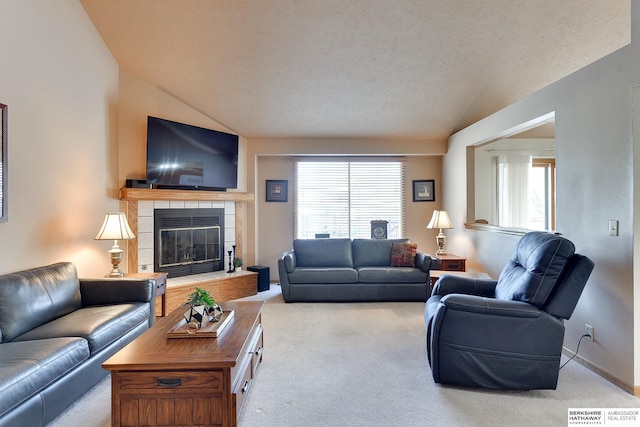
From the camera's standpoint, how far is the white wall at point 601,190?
247cm

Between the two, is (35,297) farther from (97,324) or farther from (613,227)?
(613,227)

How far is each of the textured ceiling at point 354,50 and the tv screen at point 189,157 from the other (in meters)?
0.44

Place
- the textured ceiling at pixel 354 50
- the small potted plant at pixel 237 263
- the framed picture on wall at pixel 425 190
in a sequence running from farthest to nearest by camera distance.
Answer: the framed picture on wall at pixel 425 190, the small potted plant at pixel 237 263, the textured ceiling at pixel 354 50

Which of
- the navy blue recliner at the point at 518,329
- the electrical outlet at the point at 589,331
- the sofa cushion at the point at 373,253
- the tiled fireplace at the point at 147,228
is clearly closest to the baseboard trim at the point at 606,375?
the electrical outlet at the point at 589,331

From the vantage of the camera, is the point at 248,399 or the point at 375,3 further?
the point at 375,3

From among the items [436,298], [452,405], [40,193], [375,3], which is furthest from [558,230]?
[40,193]

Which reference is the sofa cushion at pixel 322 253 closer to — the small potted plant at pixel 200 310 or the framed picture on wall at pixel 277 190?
the framed picture on wall at pixel 277 190

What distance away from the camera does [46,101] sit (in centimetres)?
313

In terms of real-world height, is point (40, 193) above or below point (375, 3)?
below

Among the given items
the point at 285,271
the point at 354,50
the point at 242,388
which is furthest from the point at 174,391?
the point at 354,50

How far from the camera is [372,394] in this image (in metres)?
2.43

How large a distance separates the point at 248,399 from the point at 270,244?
394cm

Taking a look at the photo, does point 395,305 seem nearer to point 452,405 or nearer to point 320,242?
point 320,242

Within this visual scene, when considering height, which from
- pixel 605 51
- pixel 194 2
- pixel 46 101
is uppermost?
pixel 194 2
